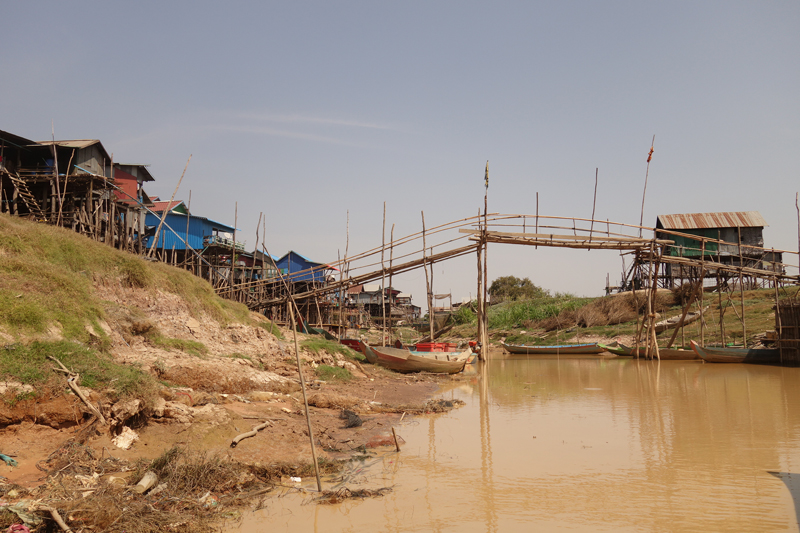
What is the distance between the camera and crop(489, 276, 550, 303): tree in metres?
58.4

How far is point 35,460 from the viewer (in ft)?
19.5

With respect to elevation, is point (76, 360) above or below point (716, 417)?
above

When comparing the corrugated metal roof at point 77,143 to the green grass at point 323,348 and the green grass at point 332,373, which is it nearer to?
the green grass at point 323,348

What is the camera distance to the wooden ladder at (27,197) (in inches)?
771

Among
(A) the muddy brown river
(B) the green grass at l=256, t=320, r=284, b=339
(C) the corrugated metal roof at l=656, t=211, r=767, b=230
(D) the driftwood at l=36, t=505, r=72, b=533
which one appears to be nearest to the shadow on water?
(A) the muddy brown river

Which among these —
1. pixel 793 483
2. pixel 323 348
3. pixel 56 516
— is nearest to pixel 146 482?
pixel 56 516

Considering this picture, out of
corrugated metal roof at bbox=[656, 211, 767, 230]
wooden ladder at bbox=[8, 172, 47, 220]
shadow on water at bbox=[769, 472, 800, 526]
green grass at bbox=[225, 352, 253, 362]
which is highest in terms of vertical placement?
corrugated metal roof at bbox=[656, 211, 767, 230]

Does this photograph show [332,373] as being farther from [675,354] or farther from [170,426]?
[675,354]

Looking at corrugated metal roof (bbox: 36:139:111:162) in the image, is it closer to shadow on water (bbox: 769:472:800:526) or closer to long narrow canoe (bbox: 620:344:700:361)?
shadow on water (bbox: 769:472:800:526)

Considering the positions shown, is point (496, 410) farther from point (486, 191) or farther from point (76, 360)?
point (486, 191)

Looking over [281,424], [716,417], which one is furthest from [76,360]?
[716,417]

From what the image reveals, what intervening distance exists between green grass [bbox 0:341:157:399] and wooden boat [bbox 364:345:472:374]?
40.0 ft

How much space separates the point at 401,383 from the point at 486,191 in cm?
919

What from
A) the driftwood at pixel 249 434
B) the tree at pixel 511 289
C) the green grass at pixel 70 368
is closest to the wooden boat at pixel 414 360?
the driftwood at pixel 249 434
